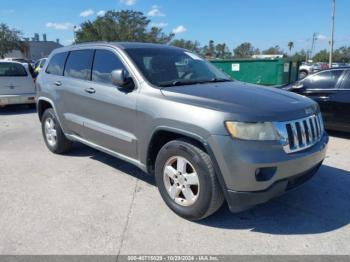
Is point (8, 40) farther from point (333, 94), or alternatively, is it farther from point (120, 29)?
point (333, 94)

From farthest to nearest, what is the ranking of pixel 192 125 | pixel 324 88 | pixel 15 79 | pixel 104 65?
pixel 15 79, pixel 324 88, pixel 104 65, pixel 192 125

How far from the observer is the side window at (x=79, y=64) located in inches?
191

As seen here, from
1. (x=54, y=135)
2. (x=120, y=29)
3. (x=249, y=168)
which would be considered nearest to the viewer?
(x=249, y=168)

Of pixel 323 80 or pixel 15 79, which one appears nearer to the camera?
pixel 323 80

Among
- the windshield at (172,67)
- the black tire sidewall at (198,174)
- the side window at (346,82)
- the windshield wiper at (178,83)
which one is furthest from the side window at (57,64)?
the side window at (346,82)

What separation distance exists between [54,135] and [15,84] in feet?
19.9

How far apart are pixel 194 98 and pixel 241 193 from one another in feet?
3.36

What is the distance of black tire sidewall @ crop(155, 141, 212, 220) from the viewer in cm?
330

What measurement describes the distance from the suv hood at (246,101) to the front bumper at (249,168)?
0.26 m

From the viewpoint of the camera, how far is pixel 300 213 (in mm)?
3793

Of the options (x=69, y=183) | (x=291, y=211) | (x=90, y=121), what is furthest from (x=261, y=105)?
(x=69, y=183)

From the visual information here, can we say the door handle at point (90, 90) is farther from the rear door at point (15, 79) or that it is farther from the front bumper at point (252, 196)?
the rear door at point (15, 79)

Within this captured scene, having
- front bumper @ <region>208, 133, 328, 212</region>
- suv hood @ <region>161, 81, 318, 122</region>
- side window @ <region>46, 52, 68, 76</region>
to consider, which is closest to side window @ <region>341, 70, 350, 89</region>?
suv hood @ <region>161, 81, 318, 122</region>

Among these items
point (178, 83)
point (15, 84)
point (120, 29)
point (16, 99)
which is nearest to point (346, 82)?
point (178, 83)
